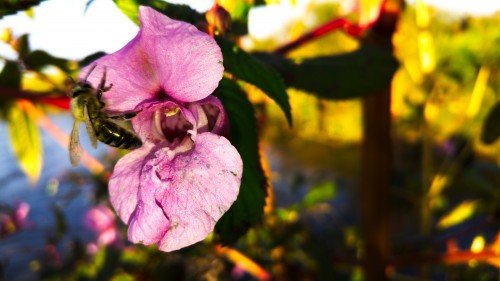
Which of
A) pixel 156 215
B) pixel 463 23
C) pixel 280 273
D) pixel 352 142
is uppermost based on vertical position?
pixel 156 215

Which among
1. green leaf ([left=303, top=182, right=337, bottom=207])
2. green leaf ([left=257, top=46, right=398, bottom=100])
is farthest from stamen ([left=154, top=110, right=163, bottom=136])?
green leaf ([left=303, top=182, right=337, bottom=207])

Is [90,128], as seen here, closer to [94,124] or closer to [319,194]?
[94,124]

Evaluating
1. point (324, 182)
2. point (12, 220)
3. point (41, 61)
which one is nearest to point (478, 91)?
point (324, 182)

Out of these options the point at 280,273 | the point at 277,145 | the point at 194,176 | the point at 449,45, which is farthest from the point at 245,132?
the point at 277,145

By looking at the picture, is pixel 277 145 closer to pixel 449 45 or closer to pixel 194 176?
pixel 449 45

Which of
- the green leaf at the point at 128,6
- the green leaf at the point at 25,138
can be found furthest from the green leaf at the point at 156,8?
the green leaf at the point at 25,138
